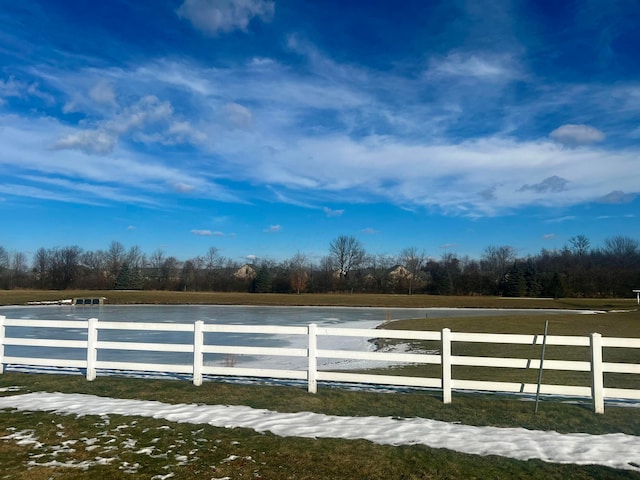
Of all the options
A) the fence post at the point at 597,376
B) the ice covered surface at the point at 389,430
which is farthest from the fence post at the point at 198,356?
the fence post at the point at 597,376

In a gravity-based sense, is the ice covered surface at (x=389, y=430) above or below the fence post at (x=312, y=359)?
below

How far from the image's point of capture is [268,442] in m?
6.60

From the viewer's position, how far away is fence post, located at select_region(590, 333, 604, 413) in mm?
8344

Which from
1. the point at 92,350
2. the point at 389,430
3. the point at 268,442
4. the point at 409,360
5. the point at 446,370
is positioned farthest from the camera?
the point at 92,350

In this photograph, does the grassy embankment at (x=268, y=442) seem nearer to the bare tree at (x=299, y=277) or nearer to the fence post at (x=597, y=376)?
the fence post at (x=597, y=376)

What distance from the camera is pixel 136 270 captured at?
98938mm

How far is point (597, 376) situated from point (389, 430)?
3.90 m

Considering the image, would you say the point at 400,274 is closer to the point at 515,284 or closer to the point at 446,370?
the point at 515,284

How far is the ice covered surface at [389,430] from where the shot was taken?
6.32 meters

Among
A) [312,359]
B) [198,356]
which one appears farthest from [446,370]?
[198,356]

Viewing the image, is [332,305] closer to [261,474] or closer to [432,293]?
[432,293]

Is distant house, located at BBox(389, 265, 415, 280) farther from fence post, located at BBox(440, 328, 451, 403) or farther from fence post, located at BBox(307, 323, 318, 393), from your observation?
fence post, located at BBox(440, 328, 451, 403)

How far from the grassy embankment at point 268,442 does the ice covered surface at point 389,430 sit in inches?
12.1

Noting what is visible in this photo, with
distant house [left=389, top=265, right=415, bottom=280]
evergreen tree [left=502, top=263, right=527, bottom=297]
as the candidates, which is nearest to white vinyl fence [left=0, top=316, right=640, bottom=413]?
evergreen tree [left=502, top=263, right=527, bottom=297]
